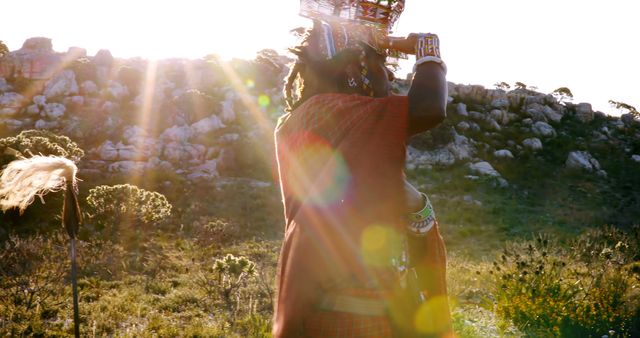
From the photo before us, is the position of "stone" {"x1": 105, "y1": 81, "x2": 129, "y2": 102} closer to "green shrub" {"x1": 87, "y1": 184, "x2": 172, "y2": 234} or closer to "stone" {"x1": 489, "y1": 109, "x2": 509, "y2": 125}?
"green shrub" {"x1": 87, "y1": 184, "x2": 172, "y2": 234}

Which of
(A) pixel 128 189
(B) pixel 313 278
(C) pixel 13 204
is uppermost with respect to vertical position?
(B) pixel 313 278

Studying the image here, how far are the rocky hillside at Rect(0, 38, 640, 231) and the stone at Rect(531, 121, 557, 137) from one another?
90mm

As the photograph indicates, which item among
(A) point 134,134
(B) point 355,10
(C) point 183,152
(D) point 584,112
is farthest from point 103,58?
(D) point 584,112

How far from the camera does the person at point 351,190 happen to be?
135cm

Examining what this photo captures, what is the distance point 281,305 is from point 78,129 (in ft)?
78.7

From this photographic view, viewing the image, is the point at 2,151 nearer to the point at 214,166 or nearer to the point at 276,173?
the point at 214,166

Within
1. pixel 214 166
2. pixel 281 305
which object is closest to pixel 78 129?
pixel 214 166

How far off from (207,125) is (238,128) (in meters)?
1.75

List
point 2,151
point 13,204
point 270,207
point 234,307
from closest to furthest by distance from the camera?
point 13,204 → point 234,307 → point 2,151 → point 270,207

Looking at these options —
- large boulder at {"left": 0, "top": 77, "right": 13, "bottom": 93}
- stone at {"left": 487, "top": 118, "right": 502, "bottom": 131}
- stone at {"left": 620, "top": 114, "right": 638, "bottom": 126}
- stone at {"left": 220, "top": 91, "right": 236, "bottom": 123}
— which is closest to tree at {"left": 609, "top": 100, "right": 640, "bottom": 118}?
stone at {"left": 620, "top": 114, "right": 638, "bottom": 126}

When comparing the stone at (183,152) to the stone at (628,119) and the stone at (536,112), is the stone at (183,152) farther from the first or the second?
the stone at (628,119)

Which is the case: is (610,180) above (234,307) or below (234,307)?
below

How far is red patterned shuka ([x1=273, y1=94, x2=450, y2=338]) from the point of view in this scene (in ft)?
4.39

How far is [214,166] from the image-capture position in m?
20.5
